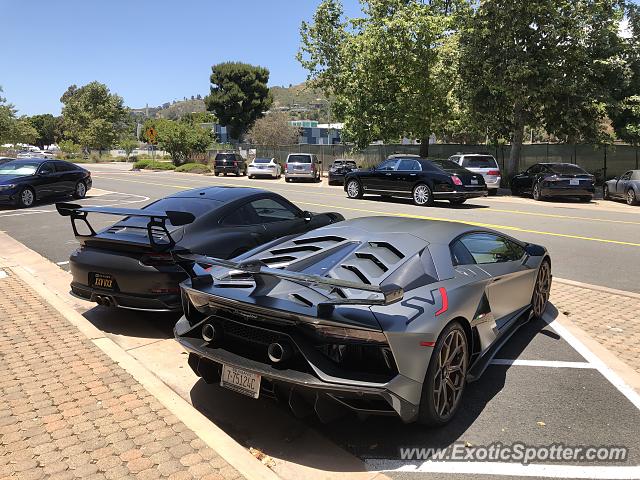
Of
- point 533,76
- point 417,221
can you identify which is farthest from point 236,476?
point 533,76

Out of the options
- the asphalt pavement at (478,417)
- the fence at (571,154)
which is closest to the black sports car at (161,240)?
the asphalt pavement at (478,417)

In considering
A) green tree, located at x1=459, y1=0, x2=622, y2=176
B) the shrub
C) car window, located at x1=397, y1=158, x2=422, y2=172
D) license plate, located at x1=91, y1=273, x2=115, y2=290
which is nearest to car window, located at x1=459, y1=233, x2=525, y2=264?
license plate, located at x1=91, y1=273, x2=115, y2=290

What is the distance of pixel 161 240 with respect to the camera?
217 inches

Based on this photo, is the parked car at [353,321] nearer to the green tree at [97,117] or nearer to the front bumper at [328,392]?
the front bumper at [328,392]

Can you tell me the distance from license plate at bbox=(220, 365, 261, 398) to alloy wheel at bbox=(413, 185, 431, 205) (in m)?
15.5

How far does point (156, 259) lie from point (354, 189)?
15.9m

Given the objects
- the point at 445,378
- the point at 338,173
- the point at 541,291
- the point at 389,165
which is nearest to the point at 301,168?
the point at 338,173

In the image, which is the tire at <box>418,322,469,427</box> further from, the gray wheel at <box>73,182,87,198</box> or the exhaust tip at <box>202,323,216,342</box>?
the gray wheel at <box>73,182,87,198</box>

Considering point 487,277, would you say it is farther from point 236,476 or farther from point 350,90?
point 350,90

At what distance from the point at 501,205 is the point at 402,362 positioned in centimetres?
1721

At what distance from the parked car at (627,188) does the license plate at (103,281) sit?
20.2m

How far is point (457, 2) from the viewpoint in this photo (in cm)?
2572

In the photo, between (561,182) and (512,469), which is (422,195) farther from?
(512,469)

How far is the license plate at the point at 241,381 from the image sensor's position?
3342 mm
